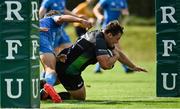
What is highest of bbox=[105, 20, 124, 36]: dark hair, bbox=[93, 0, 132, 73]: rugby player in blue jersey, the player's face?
bbox=[105, 20, 124, 36]: dark hair

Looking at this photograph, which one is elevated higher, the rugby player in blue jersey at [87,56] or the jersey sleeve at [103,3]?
the rugby player in blue jersey at [87,56]

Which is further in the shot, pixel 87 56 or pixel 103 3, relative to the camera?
pixel 103 3

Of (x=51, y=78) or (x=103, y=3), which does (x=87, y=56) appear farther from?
(x=103, y=3)

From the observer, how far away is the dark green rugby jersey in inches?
492

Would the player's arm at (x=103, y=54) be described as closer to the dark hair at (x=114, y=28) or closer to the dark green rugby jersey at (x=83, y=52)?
the dark green rugby jersey at (x=83, y=52)

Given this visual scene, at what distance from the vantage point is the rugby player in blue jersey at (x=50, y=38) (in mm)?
13031

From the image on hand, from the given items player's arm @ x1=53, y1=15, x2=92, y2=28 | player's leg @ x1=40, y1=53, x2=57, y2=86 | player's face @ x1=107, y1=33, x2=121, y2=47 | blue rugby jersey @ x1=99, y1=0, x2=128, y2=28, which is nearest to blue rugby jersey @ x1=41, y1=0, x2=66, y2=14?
blue rugby jersey @ x1=99, y1=0, x2=128, y2=28

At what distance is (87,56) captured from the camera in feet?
41.9

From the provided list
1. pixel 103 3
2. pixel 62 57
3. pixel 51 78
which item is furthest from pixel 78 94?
pixel 103 3

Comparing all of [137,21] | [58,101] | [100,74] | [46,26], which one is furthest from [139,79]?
[137,21]

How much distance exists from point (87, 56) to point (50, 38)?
4.40 feet

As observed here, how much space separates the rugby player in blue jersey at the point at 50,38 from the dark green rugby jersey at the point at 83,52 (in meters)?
0.15

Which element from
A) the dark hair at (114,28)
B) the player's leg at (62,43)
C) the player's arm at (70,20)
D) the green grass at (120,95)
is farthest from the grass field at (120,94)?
the player's arm at (70,20)

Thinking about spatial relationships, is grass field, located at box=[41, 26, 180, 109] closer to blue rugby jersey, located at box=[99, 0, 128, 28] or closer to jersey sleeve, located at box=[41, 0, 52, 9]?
blue rugby jersey, located at box=[99, 0, 128, 28]
